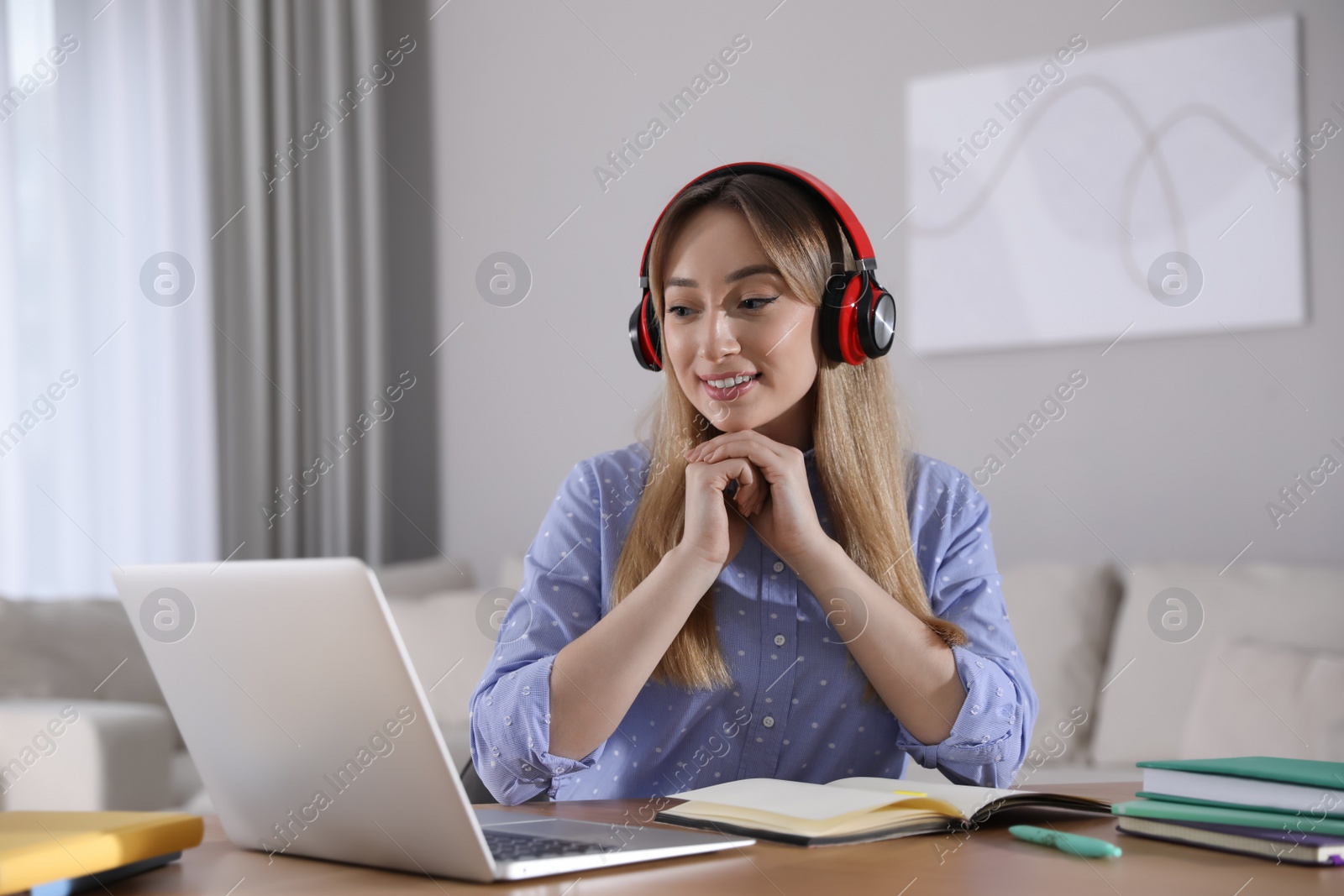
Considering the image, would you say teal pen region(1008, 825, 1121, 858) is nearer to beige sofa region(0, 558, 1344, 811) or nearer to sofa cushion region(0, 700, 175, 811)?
beige sofa region(0, 558, 1344, 811)

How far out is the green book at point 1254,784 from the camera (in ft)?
2.60

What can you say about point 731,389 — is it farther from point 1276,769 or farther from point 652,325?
point 1276,769

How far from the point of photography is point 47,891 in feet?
2.40

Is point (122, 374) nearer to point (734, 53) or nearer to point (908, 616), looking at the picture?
point (734, 53)

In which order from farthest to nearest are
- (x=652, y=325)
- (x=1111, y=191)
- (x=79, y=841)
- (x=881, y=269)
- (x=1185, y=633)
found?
(x=881, y=269)
(x=1111, y=191)
(x=1185, y=633)
(x=652, y=325)
(x=79, y=841)

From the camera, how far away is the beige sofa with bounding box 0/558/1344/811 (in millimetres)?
2154

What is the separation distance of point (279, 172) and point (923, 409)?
207 centimetres

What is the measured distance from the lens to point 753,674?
134 cm

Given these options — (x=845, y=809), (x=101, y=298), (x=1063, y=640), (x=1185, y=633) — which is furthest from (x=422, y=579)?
(x=845, y=809)

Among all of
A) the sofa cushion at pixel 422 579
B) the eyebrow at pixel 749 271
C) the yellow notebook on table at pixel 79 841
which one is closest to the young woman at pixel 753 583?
the eyebrow at pixel 749 271

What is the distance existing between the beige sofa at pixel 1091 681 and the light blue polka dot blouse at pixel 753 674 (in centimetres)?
94

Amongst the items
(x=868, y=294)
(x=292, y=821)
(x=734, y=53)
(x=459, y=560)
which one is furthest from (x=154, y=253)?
(x=292, y=821)

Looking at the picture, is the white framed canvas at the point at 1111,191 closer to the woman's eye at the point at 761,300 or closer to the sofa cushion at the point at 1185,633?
the sofa cushion at the point at 1185,633

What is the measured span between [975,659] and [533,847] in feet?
1.89
